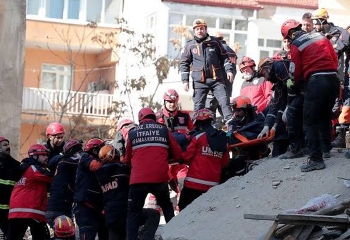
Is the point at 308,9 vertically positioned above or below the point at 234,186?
above

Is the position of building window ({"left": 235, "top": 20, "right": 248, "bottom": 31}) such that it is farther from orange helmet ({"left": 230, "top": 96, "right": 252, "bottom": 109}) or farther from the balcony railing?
orange helmet ({"left": 230, "top": 96, "right": 252, "bottom": 109})

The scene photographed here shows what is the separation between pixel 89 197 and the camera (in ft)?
48.9

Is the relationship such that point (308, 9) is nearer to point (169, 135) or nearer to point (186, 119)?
point (186, 119)

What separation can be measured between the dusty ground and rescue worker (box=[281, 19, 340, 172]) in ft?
1.13

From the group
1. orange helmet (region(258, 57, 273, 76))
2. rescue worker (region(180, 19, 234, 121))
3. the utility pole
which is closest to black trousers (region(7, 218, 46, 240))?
rescue worker (region(180, 19, 234, 121))

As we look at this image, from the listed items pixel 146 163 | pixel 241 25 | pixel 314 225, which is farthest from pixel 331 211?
pixel 241 25

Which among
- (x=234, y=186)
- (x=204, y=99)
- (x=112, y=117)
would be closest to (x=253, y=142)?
(x=234, y=186)

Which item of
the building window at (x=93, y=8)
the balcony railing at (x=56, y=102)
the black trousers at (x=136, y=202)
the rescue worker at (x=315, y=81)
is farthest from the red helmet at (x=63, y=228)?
the building window at (x=93, y=8)

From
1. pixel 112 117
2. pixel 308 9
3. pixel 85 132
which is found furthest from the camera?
pixel 308 9

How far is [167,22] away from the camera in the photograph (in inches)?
1416

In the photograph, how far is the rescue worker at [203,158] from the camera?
48.2 feet

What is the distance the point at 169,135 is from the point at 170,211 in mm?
1143

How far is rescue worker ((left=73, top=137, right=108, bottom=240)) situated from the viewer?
14.8m

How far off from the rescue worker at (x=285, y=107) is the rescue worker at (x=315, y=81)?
1.98ft
